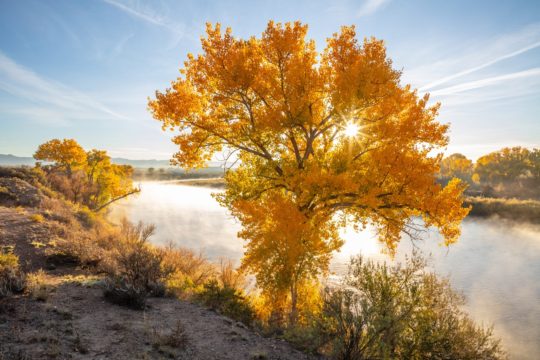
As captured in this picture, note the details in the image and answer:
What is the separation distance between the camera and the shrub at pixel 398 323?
770 cm

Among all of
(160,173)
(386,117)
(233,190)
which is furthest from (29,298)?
(160,173)

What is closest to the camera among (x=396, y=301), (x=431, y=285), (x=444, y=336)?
(x=444, y=336)

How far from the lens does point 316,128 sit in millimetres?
14805

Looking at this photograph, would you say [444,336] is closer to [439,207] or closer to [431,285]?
[431,285]

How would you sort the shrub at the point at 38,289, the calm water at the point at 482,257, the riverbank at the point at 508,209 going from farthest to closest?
the riverbank at the point at 508,209, the calm water at the point at 482,257, the shrub at the point at 38,289

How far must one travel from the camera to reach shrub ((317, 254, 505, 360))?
7.70 m

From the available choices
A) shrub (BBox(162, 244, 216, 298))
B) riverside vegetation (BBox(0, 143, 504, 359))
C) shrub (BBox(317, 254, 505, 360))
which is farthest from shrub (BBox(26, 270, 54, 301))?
shrub (BBox(317, 254, 505, 360))

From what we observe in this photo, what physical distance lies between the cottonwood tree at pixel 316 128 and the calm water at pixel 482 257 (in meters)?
7.48

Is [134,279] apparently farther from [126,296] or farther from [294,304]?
[294,304]

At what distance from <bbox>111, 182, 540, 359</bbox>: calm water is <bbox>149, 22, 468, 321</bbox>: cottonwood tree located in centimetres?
748

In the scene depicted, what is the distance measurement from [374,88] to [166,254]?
14493 millimetres

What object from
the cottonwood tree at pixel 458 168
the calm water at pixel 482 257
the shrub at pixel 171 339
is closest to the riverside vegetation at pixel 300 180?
the shrub at pixel 171 339

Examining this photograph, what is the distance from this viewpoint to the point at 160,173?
563 feet

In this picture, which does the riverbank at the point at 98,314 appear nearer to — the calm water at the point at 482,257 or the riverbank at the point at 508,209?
the calm water at the point at 482,257
